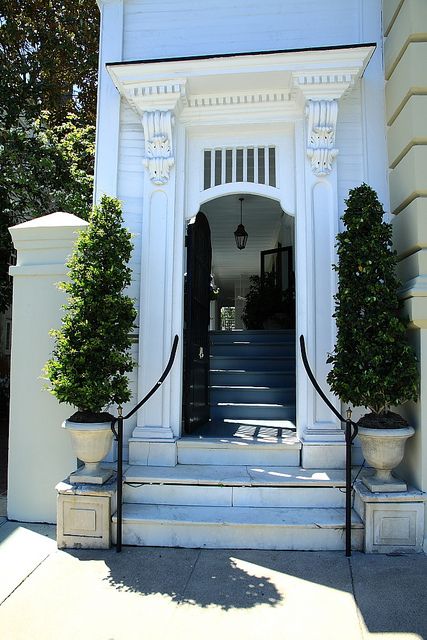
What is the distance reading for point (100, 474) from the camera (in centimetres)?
406

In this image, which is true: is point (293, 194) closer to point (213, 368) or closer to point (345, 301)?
point (345, 301)

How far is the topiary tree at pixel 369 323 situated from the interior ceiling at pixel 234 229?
5.54 meters

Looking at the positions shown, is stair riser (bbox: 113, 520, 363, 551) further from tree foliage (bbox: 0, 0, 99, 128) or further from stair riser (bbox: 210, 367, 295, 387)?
tree foliage (bbox: 0, 0, 99, 128)

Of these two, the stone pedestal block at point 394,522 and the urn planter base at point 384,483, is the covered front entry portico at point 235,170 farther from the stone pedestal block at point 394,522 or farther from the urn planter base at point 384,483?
the stone pedestal block at point 394,522

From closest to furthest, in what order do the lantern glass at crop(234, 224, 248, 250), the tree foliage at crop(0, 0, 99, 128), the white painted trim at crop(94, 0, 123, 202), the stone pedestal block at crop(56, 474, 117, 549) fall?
the stone pedestal block at crop(56, 474, 117, 549) < the white painted trim at crop(94, 0, 123, 202) < the tree foliage at crop(0, 0, 99, 128) < the lantern glass at crop(234, 224, 248, 250)

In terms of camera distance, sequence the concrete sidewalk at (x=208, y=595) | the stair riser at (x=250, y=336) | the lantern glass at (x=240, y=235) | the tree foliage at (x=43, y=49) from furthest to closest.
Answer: the lantern glass at (x=240, y=235) → the tree foliage at (x=43, y=49) → the stair riser at (x=250, y=336) → the concrete sidewalk at (x=208, y=595)

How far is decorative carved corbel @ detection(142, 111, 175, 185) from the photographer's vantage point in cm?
483

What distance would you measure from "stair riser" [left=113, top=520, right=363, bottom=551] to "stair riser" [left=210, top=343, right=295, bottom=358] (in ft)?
13.7

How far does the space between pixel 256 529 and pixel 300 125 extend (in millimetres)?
3735

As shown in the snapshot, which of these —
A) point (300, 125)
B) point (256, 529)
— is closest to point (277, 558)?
point (256, 529)

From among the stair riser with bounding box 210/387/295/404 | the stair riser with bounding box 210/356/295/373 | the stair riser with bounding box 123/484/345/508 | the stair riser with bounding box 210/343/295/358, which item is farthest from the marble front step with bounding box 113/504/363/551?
the stair riser with bounding box 210/343/295/358

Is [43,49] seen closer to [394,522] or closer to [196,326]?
[196,326]

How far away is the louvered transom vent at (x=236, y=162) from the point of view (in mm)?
5031

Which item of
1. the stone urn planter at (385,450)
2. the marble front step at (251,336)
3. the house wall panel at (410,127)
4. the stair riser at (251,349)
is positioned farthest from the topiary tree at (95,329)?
the marble front step at (251,336)
